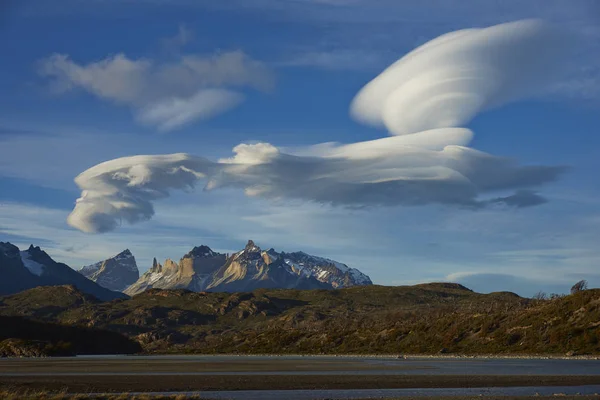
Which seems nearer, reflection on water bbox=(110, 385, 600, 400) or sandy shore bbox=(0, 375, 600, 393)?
reflection on water bbox=(110, 385, 600, 400)

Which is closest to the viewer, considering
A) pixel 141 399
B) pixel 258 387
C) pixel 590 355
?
pixel 141 399

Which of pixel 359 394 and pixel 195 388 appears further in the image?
pixel 195 388

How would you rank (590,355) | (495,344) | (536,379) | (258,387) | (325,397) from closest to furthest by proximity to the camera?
(325,397) → (258,387) → (536,379) → (590,355) → (495,344)

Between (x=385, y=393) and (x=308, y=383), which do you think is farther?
(x=308, y=383)

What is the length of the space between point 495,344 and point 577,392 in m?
151

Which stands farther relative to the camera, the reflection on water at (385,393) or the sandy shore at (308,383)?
the sandy shore at (308,383)

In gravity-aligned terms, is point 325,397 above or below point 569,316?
below

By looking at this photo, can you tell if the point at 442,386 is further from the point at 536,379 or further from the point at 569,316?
the point at 569,316

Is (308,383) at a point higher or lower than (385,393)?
lower

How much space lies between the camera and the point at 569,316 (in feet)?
612

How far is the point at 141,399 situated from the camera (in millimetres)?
50500

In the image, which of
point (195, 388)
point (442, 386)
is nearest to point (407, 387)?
point (442, 386)

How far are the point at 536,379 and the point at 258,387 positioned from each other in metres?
29.7

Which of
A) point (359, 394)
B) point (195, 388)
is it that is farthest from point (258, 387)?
point (359, 394)
